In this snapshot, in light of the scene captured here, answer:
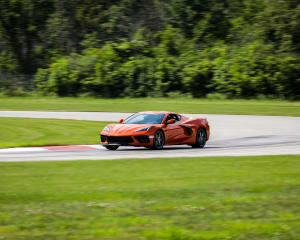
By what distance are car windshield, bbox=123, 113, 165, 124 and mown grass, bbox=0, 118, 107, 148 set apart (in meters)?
1.76

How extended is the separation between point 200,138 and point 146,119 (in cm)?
189

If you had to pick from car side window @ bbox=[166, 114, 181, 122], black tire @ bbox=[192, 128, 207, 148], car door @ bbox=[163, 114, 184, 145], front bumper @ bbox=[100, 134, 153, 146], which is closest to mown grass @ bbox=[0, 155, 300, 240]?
front bumper @ bbox=[100, 134, 153, 146]

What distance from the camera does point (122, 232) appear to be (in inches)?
228

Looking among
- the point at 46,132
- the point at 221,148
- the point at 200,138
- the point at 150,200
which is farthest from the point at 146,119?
the point at 150,200

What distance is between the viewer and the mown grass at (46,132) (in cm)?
1739

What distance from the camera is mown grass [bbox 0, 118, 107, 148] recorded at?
17391mm

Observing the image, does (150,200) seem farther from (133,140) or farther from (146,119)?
(146,119)

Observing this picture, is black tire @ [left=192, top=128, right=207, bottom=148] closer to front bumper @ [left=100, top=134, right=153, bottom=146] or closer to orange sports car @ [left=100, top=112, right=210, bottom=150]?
orange sports car @ [left=100, top=112, right=210, bottom=150]

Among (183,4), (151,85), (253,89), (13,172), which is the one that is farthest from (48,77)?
(13,172)

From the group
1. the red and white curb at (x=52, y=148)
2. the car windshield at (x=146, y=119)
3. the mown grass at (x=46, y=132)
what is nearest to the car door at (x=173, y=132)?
the car windshield at (x=146, y=119)

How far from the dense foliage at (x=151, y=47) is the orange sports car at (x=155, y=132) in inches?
1088

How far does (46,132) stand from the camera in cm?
2022

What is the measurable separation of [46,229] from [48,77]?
151 ft

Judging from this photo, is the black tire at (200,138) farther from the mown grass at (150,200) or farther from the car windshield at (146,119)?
the mown grass at (150,200)
